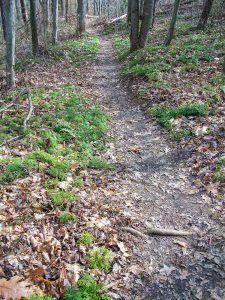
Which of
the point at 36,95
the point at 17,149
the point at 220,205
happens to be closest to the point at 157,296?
the point at 220,205

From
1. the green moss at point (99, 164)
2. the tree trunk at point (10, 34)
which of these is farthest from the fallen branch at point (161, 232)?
the tree trunk at point (10, 34)

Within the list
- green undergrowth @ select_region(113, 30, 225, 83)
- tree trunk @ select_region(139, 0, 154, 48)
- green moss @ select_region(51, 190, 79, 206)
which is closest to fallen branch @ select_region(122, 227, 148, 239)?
green moss @ select_region(51, 190, 79, 206)

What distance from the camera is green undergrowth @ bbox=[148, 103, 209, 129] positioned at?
9773mm

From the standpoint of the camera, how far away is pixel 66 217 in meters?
5.68

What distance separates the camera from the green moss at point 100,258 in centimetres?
492

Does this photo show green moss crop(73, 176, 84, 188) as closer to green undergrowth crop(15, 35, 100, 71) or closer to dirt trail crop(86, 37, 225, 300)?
dirt trail crop(86, 37, 225, 300)

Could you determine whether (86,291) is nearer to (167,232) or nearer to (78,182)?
(167,232)

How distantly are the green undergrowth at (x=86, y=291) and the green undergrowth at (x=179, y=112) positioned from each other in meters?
5.81

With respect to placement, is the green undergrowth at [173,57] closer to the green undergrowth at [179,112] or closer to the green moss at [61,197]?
the green undergrowth at [179,112]

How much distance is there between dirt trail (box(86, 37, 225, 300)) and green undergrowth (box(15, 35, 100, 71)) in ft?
27.8

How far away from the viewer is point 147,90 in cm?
1230

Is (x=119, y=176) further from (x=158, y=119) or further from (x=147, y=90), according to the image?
(x=147, y=90)

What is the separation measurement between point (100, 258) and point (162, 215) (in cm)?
165

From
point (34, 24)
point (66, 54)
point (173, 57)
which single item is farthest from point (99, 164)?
point (66, 54)
